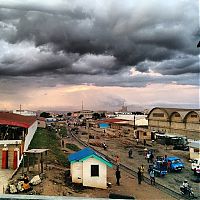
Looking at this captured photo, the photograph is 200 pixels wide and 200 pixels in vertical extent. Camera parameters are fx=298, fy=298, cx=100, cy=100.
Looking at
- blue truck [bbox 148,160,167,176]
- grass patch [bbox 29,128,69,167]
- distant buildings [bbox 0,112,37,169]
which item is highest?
distant buildings [bbox 0,112,37,169]

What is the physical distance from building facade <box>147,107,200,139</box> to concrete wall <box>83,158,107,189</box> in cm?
2792

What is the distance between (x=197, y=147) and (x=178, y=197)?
1353 centimetres

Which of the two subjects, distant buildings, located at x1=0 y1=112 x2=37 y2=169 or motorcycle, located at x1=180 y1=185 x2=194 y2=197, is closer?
distant buildings, located at x1=0 y1=112 x2=37 y2=169

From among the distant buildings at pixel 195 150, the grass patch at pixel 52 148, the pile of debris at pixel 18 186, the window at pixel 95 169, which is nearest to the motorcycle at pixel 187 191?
the window at pixel 95 169

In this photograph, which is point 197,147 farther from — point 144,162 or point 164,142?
point 164,142

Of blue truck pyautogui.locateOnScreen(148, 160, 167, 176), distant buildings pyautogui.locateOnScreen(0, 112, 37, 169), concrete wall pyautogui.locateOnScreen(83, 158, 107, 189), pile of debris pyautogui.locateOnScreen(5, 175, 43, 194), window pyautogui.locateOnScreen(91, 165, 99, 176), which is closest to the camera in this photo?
pile of debris pyautogui.locateOnScreen(5, 175, 43, 194)

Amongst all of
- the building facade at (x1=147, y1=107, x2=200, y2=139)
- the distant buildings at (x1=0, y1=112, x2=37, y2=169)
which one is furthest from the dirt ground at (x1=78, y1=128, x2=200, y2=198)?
the distant buildings at (x1=0, y1=112, x2=37, y2=169)

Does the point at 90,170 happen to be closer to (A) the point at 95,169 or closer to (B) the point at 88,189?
(A) the point at 95,169

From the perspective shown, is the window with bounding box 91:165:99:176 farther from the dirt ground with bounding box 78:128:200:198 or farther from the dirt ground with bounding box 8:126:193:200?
the dirt ground with bounding box 78:128:200:198

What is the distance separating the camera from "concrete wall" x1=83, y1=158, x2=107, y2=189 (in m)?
18.5

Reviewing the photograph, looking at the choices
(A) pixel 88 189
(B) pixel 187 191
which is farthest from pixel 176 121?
(A) pixel 88 189

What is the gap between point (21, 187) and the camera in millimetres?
14539

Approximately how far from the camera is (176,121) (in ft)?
163

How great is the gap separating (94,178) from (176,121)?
33663 mm
